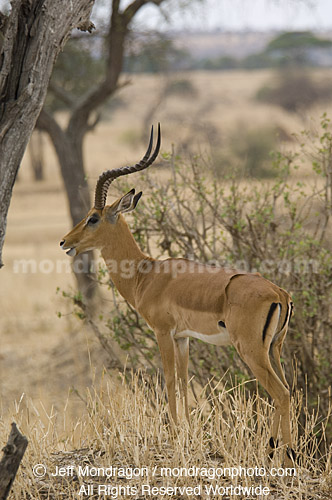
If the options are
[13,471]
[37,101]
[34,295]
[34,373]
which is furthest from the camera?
[34,295]

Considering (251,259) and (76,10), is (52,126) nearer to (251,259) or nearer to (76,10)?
(251,259)

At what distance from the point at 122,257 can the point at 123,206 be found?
320mm

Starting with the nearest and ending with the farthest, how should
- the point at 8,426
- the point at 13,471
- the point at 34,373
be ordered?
1. the point at 13,471
2. the point at 8,426
3. the point at 34,373

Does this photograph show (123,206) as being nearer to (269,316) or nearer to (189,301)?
(189,301)

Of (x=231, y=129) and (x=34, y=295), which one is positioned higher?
(x=231, y=129)

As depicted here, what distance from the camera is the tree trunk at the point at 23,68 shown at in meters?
3.89

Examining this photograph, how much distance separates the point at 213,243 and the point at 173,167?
0.71 metres

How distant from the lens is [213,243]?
5.70m

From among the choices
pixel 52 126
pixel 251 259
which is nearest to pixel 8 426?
pixel 251 259

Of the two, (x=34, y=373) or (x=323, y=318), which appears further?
(x=34, y=373)

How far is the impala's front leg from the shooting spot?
4062 mm

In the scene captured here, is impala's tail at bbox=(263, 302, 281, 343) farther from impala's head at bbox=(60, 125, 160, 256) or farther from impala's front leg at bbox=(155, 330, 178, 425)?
impala's head at bbox=(60, 125, 160, 256)

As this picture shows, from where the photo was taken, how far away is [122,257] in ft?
14.1

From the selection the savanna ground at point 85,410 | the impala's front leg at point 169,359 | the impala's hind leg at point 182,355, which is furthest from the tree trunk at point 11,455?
the impala's hind leg at point 182,355
